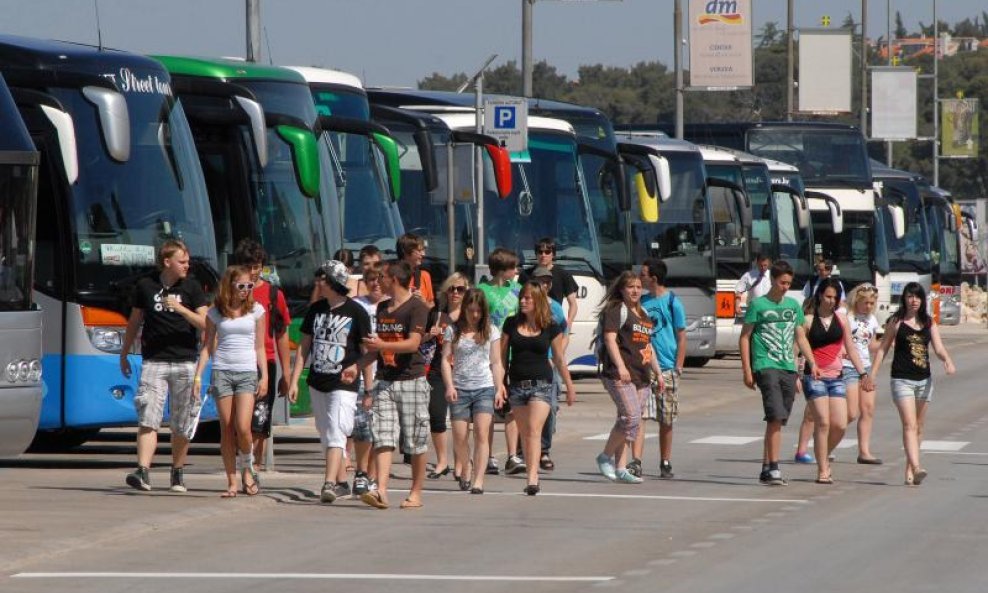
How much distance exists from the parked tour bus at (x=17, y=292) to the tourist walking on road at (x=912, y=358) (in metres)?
6.79

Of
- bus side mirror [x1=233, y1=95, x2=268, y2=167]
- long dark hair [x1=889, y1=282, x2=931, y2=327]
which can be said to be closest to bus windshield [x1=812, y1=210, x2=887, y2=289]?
long dark hair [x1=889, y1=282, x2=931, y2=327]

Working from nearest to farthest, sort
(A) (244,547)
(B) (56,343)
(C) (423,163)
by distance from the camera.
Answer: (A) (244,547) < (B) (56,343) < (C) (423,163)

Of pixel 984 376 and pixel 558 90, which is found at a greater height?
pixel 558 90

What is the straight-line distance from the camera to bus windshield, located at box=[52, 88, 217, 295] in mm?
16594

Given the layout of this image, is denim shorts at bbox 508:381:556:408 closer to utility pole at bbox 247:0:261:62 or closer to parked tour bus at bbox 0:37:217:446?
parked tour bus at bbox 0:37:217:446

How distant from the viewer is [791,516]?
1423 cm

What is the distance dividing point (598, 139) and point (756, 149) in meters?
14.0

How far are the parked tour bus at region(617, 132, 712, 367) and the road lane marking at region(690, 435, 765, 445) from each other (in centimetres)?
1001

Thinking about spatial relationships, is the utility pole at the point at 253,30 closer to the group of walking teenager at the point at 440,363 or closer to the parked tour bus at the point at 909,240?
the group of walking teenager at the point at 440,363

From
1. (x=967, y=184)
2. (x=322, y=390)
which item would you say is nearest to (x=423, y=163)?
(x=322, y=390)

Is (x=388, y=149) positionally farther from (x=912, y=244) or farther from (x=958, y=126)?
(x=958, y=126)

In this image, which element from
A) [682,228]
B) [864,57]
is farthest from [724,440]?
[864,57]

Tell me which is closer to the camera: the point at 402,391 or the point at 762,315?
the point at 402,391

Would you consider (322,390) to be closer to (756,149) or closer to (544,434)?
(544,434)
